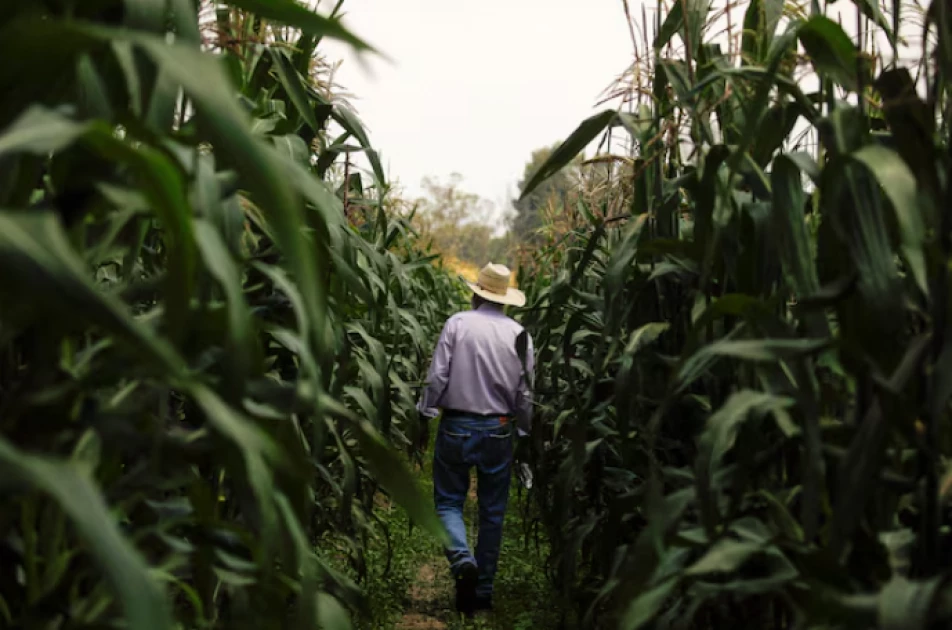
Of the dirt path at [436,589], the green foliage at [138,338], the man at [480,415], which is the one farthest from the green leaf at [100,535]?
the man at [480,415]

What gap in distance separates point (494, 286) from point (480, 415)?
682 mm

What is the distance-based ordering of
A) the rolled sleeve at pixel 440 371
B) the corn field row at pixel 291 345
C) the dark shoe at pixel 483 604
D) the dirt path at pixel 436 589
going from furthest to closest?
the rolled sleeve at pixel 440 371 < the dark shoe at pixel 483 604 < the dirt path at pixel 436 589 < the corn field row at pixel 291 345

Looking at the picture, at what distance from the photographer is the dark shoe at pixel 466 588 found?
13.8 feet

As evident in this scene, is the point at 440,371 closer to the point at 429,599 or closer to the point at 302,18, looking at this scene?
the point at 429,599

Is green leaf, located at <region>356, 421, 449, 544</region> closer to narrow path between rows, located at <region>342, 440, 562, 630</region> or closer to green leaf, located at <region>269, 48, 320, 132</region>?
green leaf, located at <region>269, 48, 320, 132</region>

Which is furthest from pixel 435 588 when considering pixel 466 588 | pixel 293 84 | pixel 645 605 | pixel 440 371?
pixel 645 605

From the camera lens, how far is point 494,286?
187 inches

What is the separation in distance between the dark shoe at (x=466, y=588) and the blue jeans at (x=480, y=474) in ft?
0.49

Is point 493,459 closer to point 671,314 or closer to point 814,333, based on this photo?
point 671,314

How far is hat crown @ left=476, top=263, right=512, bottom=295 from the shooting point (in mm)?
4650

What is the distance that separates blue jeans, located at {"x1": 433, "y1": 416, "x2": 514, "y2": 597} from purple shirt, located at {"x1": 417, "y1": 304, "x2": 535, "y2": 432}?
9cm

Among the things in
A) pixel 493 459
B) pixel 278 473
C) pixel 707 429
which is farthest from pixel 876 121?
pixel 493 459

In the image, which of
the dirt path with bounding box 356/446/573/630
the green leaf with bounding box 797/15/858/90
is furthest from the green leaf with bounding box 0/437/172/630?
the dirt path with bounding box 356/446/573/630

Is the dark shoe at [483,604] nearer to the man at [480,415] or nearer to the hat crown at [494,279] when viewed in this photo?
the man at [480,415]
